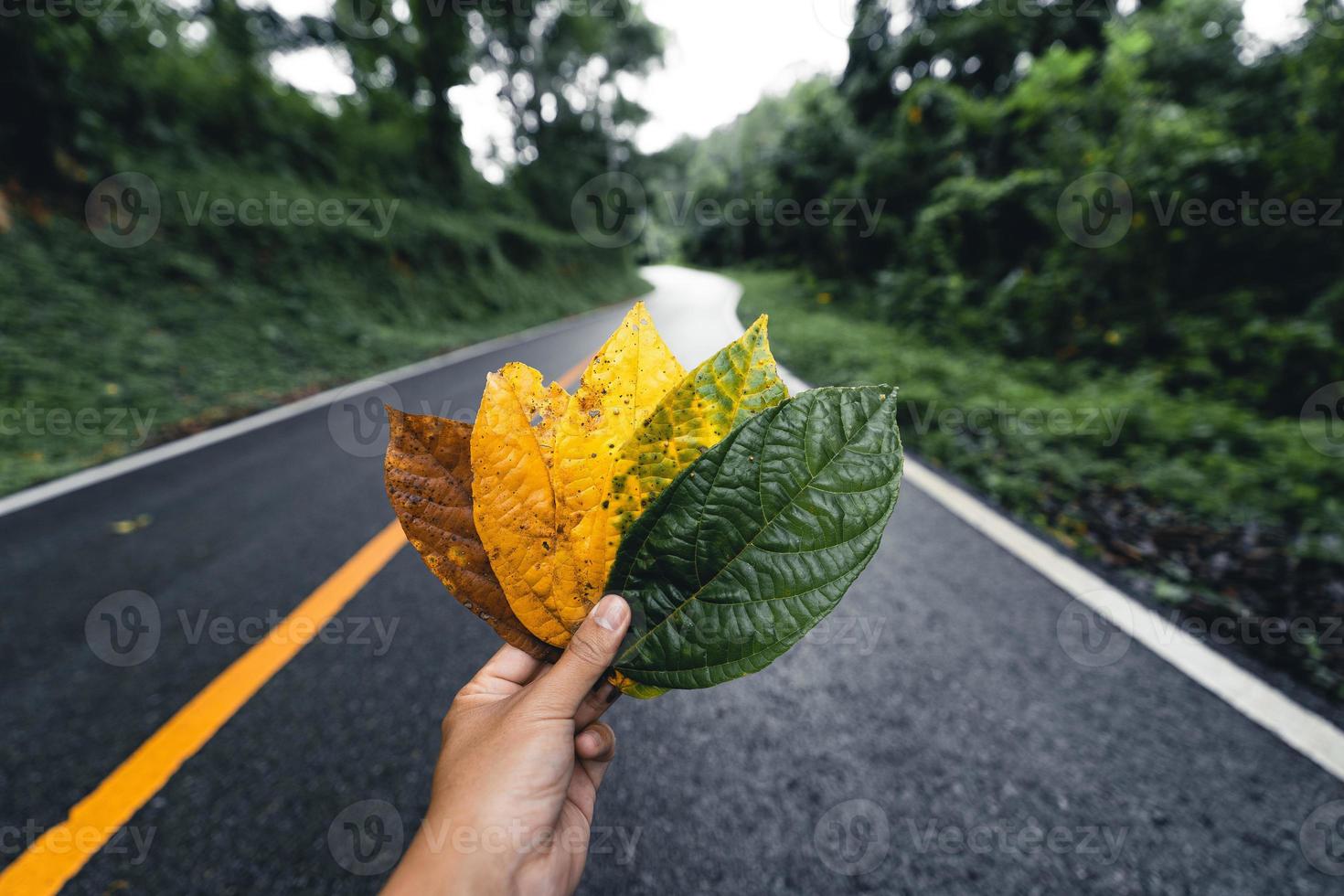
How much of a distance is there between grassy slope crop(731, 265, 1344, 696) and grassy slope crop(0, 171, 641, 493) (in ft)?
18.8

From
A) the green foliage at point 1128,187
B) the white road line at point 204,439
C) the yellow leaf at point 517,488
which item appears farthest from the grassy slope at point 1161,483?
the white road line at point 204,439

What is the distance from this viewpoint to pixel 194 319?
5426 mm

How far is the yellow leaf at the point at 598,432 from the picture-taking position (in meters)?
0.43

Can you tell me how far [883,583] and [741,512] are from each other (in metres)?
1.89

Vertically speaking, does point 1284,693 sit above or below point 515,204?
below

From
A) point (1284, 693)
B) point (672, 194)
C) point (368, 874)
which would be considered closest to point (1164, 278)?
point (1284, 693)

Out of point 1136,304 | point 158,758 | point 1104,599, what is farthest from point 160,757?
point 1136,304

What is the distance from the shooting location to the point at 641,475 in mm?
423

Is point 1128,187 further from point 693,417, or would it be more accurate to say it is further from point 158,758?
point 158,758

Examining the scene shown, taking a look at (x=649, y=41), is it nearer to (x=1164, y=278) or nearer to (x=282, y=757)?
Answer: (x=1164, y=278)

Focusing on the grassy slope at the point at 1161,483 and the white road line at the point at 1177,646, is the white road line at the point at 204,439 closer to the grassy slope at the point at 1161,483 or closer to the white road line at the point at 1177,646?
the grassy slope at the point at 1161,483

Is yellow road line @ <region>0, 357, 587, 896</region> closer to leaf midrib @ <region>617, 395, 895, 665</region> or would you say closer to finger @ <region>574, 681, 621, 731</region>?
finger @ <region>574, 681, 621, 731</region>

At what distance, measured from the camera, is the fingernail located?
1.48ft

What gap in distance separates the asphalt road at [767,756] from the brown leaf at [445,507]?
1.07 m
